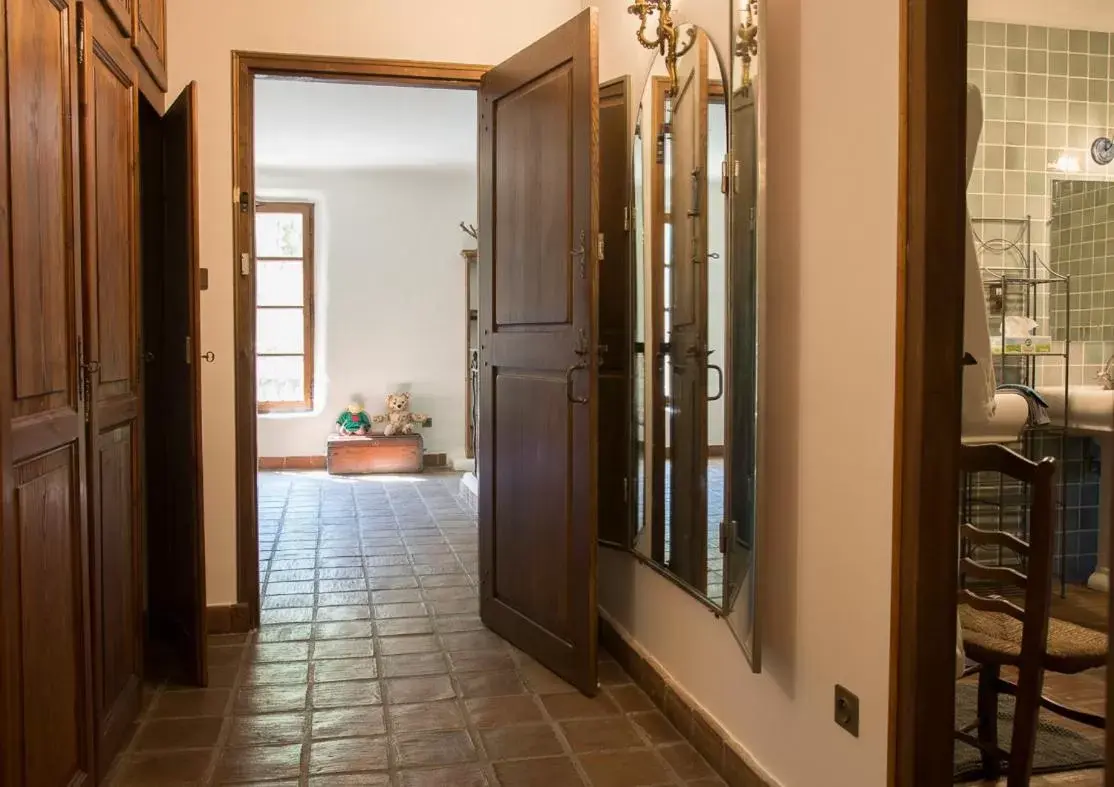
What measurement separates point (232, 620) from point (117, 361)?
136 centimetres

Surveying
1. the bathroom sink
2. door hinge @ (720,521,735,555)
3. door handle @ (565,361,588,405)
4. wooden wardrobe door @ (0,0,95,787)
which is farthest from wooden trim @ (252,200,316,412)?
door hinge @ (720,521,735,555)

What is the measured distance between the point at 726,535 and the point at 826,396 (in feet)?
1.72

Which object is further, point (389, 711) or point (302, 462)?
point (302, 462)

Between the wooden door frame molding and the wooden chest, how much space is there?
14.9ft

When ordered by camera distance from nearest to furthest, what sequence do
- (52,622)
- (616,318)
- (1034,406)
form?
1. (52,622)
2. (616,318)
3. (1034,406)

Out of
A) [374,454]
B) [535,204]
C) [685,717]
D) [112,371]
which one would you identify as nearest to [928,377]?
[685,717]

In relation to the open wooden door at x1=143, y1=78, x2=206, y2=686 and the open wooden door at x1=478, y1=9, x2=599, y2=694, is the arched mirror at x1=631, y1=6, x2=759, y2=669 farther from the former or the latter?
the open wooden door at x1=143, y1=78, x2=206, y2=686

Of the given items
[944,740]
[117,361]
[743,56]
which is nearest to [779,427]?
[944,740]

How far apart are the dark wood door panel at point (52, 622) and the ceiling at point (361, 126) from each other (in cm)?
357

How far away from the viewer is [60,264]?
204 cm

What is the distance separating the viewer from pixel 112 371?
2.57 m

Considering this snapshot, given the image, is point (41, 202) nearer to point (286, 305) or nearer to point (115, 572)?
point (115, 572)

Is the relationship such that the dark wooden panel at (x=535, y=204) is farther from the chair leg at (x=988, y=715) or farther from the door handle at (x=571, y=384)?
the chair leg at (x=988, y=715)

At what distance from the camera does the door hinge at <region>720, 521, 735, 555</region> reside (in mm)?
2270
